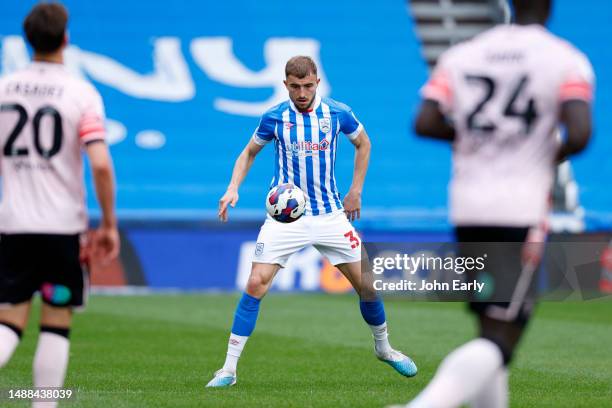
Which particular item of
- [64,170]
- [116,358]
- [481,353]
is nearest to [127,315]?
[116,358]

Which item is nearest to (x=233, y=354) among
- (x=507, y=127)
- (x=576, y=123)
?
(x=507, y=127)

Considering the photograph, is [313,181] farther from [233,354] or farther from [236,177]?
[233,354]

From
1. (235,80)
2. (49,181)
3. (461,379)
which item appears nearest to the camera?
(461,379)

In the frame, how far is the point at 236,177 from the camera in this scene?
7965 mm

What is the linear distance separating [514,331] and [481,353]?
0.71ft

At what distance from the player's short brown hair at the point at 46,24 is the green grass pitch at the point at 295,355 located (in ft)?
7.92

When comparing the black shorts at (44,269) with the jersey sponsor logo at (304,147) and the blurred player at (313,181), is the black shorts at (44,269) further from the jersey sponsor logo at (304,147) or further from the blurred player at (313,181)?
the jersey sponsor logo at (304,147)

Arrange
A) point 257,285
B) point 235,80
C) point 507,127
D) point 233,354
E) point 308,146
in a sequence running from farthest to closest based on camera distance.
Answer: point 235,80 → point 308,146 → point 257,285 → point 233,354 → point 507,127

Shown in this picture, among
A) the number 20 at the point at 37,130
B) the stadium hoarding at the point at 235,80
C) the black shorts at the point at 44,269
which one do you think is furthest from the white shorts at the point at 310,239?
the stadium hoarding at the point at 235,80

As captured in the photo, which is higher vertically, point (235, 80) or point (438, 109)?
point (438, 109)

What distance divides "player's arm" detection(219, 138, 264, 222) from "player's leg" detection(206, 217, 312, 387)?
354 millimetres

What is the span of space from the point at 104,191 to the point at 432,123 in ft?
4.70

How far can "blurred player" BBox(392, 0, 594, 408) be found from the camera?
4695mm

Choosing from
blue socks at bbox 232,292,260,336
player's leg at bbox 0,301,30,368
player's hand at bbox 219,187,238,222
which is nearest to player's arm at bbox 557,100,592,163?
player's leg at bbox 0,301,30,368
